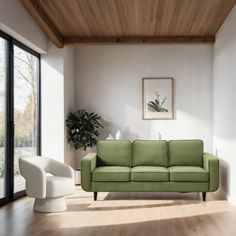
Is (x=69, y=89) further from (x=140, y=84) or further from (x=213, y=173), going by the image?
(x=213, y=173)

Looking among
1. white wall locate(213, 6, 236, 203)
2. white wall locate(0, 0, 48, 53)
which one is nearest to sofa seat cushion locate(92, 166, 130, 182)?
white wall locate(213, 6, 236, 203)

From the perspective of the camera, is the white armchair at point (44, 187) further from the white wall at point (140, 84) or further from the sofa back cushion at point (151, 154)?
the white wall at point (140, 84)

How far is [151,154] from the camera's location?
674 centimetres

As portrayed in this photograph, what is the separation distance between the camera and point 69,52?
7652mm

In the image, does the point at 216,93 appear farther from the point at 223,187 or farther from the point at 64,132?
the point at 64,132

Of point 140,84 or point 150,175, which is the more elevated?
point 140,84

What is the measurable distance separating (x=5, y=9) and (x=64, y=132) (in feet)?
8.76

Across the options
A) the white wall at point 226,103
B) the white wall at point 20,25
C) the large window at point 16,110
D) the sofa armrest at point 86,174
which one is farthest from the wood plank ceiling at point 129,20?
the sofa armrest at point 86,174

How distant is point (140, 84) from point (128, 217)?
11.1 feet

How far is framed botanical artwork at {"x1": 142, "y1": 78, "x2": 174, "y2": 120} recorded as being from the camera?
25.4ft

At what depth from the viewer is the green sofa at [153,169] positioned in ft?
19.7

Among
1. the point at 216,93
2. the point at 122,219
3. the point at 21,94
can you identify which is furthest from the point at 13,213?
the point at 216,93

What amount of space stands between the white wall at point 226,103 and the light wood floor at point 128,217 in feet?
1.42

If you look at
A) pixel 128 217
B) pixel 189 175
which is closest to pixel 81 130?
pixel 189 175
